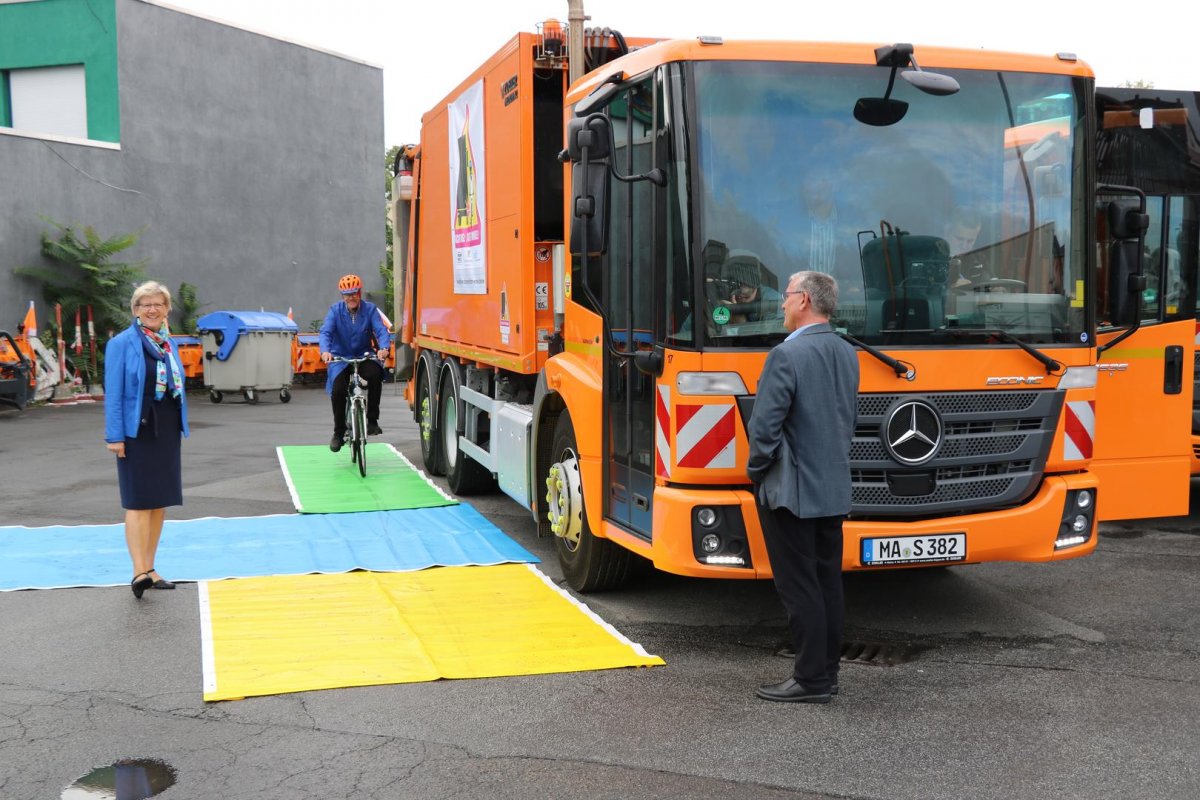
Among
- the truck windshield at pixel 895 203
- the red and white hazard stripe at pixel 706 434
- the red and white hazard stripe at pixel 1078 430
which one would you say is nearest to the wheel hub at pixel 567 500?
the red and white hazard stripe at pixel 706 434

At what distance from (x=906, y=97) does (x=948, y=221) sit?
0.63 meters

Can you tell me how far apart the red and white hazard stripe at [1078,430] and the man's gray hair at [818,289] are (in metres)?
1.72

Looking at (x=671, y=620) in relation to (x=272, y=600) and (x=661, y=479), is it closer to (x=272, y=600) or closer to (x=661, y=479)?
(x=661, y=479)

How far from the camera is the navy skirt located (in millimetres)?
7098

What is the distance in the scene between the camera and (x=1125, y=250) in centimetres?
623

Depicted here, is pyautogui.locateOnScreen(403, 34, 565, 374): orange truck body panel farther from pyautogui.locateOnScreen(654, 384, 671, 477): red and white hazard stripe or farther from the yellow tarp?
pyautogui.locateOnScreen(654, 384, 671, 477): red and white hazard stripe

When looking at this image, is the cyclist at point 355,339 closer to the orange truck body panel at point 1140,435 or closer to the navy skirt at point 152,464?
the navy skirt at point 152,464

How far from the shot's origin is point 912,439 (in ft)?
18.8

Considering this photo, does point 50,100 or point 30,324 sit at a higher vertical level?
point 50,100

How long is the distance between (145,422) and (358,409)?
4.72m

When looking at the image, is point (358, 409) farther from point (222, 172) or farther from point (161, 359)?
point (222, 172)

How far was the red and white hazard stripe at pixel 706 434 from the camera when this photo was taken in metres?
5.65

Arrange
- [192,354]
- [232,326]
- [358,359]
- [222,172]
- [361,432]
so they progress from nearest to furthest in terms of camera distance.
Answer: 1. [361,432]
2. [358,359]
3. [232,326]
4. [192,354]
5. [222,172]

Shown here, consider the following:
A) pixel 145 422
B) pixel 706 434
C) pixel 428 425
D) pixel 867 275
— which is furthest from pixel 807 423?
pixel 428 425
